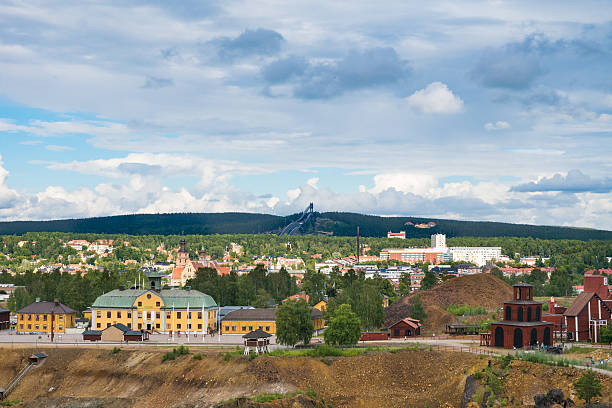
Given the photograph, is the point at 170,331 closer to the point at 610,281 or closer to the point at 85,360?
the point at 85,360

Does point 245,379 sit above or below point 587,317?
below

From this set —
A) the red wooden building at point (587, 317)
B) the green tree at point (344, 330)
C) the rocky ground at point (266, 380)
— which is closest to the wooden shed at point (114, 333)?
the rocky ground at point (266, 380)

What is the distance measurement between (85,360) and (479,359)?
42.3m

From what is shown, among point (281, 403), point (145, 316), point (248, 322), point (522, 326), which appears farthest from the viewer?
point (145, 316)

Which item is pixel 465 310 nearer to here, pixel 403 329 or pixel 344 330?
pixel 403 329

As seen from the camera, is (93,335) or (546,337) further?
(93,335)

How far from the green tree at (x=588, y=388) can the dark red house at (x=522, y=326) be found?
2169 cm

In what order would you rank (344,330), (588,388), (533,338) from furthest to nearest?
(344,330) → (533,338) → (588,388)

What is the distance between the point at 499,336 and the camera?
7894 centimetres

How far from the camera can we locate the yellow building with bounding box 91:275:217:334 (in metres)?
101

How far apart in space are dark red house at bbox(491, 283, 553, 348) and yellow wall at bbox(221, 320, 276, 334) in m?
32.5

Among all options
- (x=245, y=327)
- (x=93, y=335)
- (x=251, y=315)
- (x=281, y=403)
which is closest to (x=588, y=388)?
(x=281, y=403)

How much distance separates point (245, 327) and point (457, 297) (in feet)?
115

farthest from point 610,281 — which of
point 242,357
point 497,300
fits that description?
point 242,357
